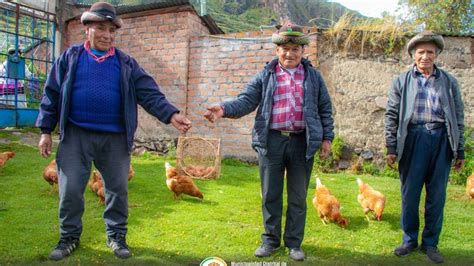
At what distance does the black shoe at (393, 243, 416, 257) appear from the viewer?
366 cm

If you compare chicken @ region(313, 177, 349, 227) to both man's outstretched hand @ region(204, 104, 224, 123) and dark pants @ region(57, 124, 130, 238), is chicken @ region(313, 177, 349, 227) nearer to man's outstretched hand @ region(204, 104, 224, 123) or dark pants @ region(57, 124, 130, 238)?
man's outstretched hand @ region(204, 104, 224, 123)

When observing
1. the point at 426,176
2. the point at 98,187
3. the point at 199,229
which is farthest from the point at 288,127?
the point at 98,187

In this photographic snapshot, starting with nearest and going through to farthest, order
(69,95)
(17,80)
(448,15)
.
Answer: (69,95)
(17,80)
(448,15)

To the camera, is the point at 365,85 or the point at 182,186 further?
the point at 365,85

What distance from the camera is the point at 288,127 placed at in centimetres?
344

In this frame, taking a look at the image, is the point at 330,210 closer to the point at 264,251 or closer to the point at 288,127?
the point at 264,251

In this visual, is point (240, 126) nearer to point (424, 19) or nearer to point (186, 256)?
point (186, 256)

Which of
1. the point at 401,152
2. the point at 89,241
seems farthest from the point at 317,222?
the point at 89,241

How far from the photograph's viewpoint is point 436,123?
3613 mm

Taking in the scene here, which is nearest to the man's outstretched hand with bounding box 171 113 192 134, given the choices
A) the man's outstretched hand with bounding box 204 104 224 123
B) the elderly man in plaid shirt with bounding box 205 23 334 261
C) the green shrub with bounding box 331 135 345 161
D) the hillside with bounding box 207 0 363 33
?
the man's outstretched hand with bounding box 204 104 224 123

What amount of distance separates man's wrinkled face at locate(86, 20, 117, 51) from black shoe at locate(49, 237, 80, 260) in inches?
61.3

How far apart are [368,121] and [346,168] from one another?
99 centimetres

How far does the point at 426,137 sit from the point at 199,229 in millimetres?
2244

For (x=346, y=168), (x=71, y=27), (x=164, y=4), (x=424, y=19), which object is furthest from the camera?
(x=424, y=19)
